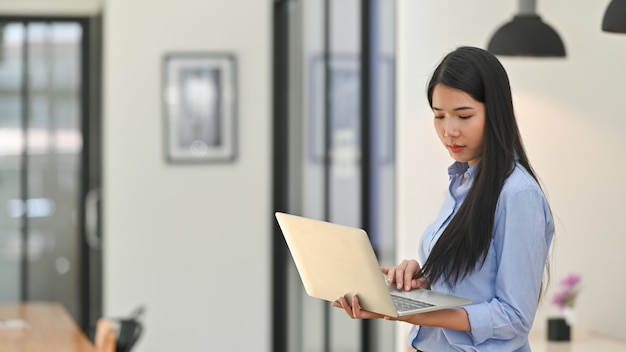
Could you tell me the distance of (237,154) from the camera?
6.82m

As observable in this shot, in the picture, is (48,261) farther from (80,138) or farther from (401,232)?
(401,232)

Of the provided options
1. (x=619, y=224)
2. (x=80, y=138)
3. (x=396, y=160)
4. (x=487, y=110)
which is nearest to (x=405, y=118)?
(x=396, y=160)

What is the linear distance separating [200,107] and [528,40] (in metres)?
3.78

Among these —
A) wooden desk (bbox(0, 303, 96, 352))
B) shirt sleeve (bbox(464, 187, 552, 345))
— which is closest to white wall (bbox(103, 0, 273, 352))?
wooden desk (bbox(0, 303, 96, 352))

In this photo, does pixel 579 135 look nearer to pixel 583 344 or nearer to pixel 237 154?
pixel 583 344

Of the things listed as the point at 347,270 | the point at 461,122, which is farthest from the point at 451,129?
the point at 347,270

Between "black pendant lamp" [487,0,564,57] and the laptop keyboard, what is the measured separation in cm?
152

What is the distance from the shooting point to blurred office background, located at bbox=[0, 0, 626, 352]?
4.23 metres

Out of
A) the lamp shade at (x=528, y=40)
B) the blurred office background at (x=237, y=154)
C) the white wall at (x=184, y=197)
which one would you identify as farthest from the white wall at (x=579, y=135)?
the white wall at (x=184, y=197)

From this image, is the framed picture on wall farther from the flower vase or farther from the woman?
the woman

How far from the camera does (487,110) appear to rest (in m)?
1.92

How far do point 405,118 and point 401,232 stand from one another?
446mm

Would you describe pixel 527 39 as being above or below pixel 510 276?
above

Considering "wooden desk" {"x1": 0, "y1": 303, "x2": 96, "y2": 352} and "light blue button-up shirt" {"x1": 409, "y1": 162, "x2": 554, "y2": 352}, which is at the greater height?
"light blue button-up shirt" {"x1": 409, "y1": 162, "x2": 554, "y2": 352}
